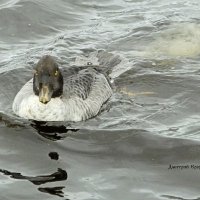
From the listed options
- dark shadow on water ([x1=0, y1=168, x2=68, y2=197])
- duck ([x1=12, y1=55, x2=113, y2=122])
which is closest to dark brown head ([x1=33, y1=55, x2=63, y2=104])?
duck ([x1=12, y1=55, x2=113, y2=122])

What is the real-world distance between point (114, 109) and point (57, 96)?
1.12 m

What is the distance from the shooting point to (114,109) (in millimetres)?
11203

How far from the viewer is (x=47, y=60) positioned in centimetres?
1025

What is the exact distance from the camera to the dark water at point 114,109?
8.44 metres

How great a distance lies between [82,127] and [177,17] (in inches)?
249

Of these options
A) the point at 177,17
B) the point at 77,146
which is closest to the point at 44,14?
the point at 177,17

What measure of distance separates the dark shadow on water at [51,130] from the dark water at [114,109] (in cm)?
2

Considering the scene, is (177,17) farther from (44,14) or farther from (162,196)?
(162,196)

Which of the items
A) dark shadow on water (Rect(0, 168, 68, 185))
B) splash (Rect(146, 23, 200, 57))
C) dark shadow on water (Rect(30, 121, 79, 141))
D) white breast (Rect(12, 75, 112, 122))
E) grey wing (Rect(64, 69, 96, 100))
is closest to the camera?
dark shadow on water (Rect(0, 168, 68, 185))

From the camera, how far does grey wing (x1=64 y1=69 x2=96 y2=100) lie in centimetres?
1098

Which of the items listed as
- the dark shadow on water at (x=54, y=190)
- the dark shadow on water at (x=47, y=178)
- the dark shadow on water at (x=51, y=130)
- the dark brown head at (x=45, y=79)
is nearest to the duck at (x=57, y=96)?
the dark brown head at (x=45, y=79)

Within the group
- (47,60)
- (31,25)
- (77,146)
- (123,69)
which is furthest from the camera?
(31,25)

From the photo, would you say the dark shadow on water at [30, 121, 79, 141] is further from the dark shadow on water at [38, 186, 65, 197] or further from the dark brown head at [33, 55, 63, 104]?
the dark shadow on water at [38, 186, 65, 197]

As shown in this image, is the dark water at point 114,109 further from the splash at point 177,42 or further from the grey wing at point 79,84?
the grey wing at point 79,84
